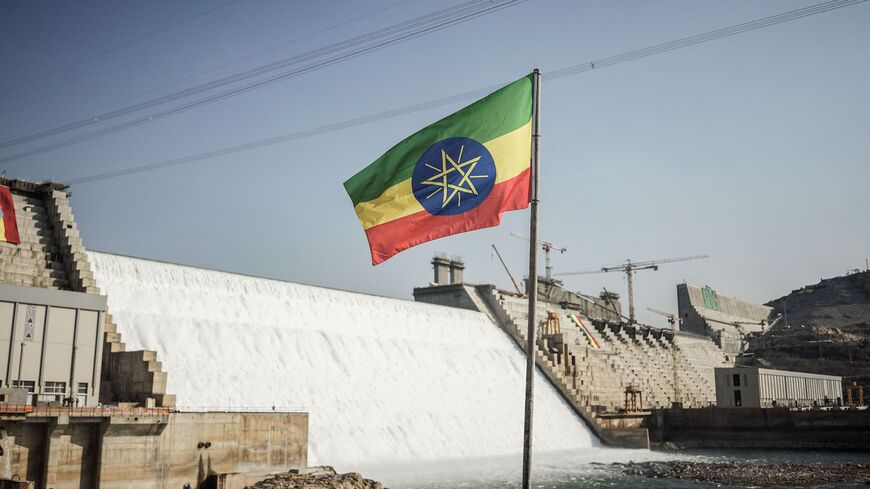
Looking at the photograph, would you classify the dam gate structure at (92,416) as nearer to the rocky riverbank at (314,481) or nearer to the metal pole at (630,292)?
the rocky riverbank at (314,481)

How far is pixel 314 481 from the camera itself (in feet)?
92.9

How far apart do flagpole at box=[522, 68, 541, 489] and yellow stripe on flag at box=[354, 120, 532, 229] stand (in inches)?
20.7

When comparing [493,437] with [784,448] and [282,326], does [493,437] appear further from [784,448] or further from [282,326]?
A: [784,448]

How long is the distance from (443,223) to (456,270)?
184 feet

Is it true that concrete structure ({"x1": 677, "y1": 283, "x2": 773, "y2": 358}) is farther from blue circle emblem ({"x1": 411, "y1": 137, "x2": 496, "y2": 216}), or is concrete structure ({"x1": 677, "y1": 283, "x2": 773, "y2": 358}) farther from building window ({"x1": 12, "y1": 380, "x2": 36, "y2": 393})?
blue circle emblem ({"x1": 411, "y1": 137, "x2": 496, "y2": 216})

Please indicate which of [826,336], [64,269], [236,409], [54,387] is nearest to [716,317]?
[826,336]

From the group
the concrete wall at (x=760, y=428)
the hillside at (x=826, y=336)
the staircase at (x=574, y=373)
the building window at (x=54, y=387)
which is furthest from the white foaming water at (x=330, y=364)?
the hillside at (x=826, y=336)

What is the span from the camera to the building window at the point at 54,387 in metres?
27.3

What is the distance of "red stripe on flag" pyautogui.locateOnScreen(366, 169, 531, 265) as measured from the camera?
13047 mm

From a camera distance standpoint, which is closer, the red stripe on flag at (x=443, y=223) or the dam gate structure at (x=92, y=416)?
the red stripe on flag at (x=443, y=223)

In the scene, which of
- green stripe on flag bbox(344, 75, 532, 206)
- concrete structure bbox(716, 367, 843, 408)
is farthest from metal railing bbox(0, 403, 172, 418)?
concrete structure bbox(716, 367, 843, 408)

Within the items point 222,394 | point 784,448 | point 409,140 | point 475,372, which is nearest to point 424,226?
point 409,140

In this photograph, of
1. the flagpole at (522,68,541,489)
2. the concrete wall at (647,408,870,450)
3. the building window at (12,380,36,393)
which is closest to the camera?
the flagpole at (522,68,541,489)

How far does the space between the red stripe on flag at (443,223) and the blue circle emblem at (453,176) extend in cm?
13
